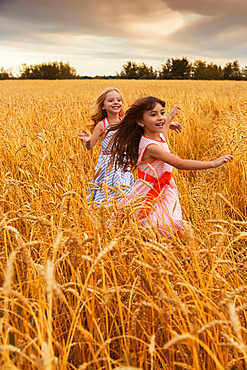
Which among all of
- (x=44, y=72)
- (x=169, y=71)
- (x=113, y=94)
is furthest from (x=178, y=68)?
(x=113, y=94)

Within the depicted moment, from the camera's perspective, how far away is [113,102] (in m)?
3.99

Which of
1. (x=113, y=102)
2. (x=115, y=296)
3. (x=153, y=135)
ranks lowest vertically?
(x=115, y=296)

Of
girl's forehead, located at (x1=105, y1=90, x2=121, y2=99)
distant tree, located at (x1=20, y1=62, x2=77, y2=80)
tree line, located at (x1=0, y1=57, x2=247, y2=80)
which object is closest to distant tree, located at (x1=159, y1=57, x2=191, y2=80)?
tree line, located at (x1=0, y1=57, x2=247, y2=80)

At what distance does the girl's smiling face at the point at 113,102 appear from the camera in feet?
13.1

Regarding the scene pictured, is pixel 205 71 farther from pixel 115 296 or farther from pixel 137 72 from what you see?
pixel 115 296

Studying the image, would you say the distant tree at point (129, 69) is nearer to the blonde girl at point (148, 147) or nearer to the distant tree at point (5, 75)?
the distant tree at point (5, 75)

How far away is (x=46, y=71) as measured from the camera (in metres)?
63.6

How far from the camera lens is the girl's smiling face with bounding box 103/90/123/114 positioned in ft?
13.1

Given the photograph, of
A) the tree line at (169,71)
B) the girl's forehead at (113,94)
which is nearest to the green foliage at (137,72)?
A: the tree line at (169,71)

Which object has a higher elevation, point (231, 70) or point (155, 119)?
point (231, 70)

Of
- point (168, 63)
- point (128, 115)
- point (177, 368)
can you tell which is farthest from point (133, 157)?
point (168, 63)

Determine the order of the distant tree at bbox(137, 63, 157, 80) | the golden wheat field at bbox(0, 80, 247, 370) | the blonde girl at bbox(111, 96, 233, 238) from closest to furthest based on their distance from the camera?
the golden wheat field at bbox(0, 80, 247, 370) → the blonde girl at bbox(111, 96, 233, 238) → the distant tree at bbox(137, 63, 157, 80)

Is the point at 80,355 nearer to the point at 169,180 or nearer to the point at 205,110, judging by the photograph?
the point at 169,180

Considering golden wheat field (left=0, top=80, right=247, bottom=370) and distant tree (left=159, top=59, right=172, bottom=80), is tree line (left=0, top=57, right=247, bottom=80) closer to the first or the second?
distant tree (left=159, top=59, right=172, bottom=80)
